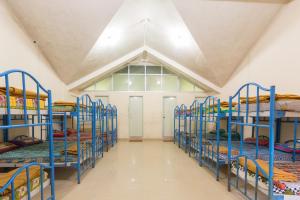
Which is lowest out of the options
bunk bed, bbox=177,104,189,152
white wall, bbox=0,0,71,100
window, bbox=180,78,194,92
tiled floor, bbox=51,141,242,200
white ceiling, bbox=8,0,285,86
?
tiled floor, bbox=51,141,242,200

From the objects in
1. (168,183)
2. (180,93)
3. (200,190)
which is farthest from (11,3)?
(180,93)

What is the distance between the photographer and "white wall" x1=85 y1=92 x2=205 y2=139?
736 centimetres

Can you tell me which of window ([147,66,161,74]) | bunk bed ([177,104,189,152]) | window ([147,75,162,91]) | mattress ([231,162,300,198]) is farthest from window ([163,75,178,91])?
mattress ([231,162,300,198])

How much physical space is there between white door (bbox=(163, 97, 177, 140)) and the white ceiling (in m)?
2.08

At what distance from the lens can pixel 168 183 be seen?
2977 millimetres

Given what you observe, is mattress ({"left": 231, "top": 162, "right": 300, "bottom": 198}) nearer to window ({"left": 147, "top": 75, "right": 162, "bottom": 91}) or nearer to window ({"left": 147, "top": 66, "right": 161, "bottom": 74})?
window ({"left": 147, "top": 75, "right": 162, "bottom": 91})

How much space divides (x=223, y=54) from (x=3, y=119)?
5244mm

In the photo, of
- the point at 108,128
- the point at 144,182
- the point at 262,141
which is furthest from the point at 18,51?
the point at 262,141

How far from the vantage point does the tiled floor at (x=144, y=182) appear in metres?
2.54

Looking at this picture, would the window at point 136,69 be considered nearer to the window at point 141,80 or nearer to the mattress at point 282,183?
the window at point 141,80

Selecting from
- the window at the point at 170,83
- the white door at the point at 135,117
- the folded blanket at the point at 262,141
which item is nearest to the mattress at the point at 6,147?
the white door at the point at 135,117

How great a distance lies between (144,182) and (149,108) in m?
4.53

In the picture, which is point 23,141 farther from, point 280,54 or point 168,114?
point 280,54

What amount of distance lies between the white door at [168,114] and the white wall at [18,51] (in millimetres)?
4221
